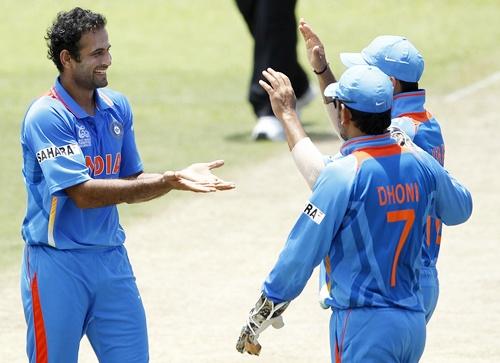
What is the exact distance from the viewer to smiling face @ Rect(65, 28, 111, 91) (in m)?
6.56

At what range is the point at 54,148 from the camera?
6.35m

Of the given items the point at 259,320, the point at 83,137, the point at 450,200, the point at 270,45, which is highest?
the point at 83,137

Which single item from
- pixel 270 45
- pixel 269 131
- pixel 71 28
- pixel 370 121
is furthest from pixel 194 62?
pixel 370 121

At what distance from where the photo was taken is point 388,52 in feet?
22.7

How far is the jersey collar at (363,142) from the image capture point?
5781 mm

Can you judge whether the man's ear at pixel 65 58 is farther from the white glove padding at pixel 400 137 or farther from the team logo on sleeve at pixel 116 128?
the white glove padding at pixel 400 137

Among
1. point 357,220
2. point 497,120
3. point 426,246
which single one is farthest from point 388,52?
point 497,120

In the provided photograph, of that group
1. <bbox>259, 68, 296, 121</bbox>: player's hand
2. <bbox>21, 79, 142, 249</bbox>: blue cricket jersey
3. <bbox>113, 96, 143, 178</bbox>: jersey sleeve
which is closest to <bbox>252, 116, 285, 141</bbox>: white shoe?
<bbox>113, 96, 143, 178</bbox>: jersey sleeve

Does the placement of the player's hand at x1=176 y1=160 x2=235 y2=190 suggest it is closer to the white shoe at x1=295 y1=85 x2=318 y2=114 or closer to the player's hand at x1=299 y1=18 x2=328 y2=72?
the player's hand at x1=299 y1=18 x2=328 y2=72

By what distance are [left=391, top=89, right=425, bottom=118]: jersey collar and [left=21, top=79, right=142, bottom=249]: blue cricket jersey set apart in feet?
5.04

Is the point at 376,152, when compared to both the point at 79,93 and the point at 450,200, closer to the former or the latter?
the point at 450,200

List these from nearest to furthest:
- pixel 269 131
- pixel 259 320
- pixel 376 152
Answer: pixel 376 152, pixel 259 320, pixel 269 131

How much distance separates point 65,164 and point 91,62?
1.94ft

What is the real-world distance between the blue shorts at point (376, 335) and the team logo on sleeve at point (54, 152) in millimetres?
1604
